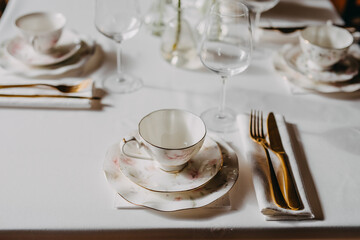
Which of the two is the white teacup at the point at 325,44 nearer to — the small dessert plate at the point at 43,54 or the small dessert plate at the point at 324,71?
the small dessert plate at the point at 324,71

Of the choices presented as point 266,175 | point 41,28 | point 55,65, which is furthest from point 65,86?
point 266,175

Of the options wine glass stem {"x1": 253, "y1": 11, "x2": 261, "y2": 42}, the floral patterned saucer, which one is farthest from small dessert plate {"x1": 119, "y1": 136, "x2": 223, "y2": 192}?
wine glass stem {"x1": 253, "y1": 11, "x2": 261, "y2": 42}

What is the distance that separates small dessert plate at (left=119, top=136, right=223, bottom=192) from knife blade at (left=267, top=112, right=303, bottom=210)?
111mm

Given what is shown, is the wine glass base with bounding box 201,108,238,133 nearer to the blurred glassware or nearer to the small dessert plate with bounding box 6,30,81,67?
the blurred glassware

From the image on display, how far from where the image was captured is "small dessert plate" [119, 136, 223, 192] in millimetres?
645

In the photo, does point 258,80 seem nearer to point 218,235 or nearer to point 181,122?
point 181,122

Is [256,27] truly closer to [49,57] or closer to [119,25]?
[119,25]

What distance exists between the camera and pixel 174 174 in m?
0.67

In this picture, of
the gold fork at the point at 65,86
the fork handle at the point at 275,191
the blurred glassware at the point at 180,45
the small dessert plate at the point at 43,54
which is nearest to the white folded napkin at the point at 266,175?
the fork handle at the point at 275,191

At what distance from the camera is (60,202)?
2.10 ft

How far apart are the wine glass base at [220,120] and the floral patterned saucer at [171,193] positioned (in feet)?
0.43

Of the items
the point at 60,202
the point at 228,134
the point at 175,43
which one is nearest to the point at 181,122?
the point at 228,134

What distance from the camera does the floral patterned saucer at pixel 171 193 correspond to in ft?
2.04

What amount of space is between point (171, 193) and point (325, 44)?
0.59 m
